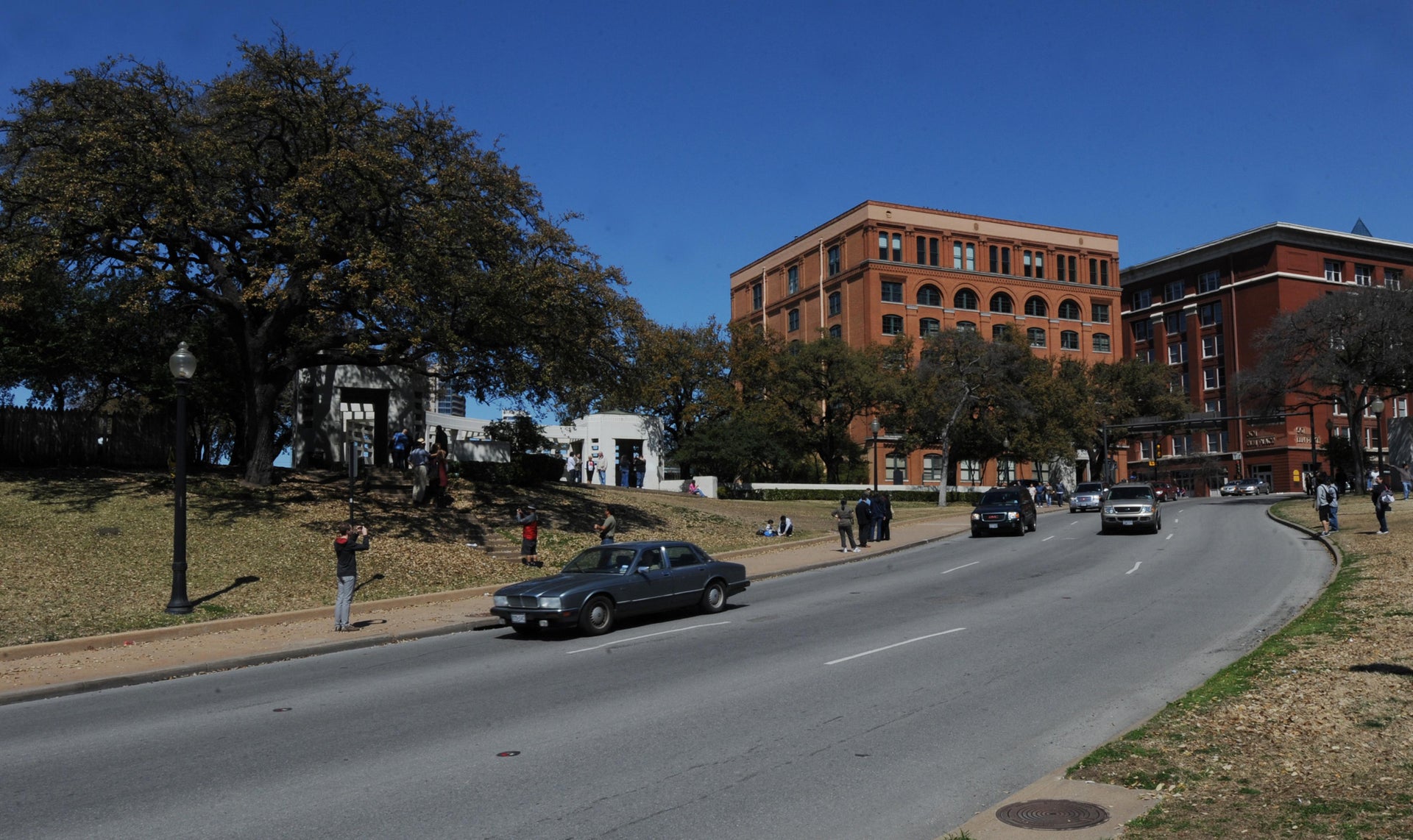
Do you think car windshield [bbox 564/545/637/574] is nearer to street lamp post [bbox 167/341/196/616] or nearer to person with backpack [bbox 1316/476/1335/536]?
street lamp post [bbox 167/341/196/616]

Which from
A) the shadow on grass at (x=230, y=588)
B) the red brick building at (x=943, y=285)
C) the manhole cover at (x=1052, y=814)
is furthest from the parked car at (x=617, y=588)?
the red brick building at (x=943, y=285)

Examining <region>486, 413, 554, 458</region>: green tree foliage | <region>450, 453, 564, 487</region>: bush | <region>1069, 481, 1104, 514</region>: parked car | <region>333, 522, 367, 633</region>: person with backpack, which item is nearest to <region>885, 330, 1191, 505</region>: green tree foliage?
<region>1069, 481, 1104, 514</region>: parked car

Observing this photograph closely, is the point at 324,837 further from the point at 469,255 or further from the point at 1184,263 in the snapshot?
the point at 1184,263

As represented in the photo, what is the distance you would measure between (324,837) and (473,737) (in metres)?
2.57

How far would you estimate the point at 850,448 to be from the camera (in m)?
64.9

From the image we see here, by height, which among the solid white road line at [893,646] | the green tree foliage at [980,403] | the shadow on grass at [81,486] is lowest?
the solid white road line at [893,646]

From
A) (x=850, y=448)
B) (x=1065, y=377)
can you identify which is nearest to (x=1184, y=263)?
(x=1065, y=377)

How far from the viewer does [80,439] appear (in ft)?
94.8

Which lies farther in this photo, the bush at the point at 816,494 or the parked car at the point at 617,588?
the bush at the point at 816,494

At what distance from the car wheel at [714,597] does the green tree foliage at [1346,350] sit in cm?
4321

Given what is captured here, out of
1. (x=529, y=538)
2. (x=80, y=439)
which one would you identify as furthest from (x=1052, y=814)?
(x=80, y=439)

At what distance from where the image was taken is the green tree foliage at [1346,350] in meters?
47.5

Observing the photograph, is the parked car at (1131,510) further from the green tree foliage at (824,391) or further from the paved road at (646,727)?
the green tree foliage at (824,391)

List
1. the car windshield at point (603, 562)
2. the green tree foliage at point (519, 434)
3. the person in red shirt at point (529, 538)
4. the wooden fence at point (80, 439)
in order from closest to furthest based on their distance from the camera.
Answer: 1. the car windshield at point (603, 562)
2. the person in red shirt at point (529, 538)
3. the wooden fence at point (80, 439)
4. the green tree foliage at point (519, 434)
